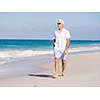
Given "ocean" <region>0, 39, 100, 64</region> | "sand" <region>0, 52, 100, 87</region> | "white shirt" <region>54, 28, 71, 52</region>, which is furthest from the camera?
"ocean" <region>0, 39, 100, 64</region>

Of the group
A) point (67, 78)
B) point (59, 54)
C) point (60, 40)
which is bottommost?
point (67, 78)

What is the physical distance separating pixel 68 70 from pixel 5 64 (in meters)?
0.92

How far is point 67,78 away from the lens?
4.47 meters

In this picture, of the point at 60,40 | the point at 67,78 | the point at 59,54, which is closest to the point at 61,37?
the point at 60,40

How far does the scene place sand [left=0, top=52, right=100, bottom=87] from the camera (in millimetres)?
4227

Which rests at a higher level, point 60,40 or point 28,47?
point 60,40

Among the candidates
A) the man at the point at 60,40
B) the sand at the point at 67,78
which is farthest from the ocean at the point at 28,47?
the sand at the point at 67,78

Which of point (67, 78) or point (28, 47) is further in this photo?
point (28, 47)

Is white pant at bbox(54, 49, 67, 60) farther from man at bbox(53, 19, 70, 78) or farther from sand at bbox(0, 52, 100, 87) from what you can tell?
sand at bbox(0, 52, 100, 87)

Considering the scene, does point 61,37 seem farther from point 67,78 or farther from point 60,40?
point 67,78

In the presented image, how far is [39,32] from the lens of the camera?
4.64 meters

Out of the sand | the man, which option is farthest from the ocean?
the sand

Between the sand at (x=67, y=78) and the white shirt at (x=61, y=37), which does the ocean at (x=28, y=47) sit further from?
the sand at (x=67, y=78)
